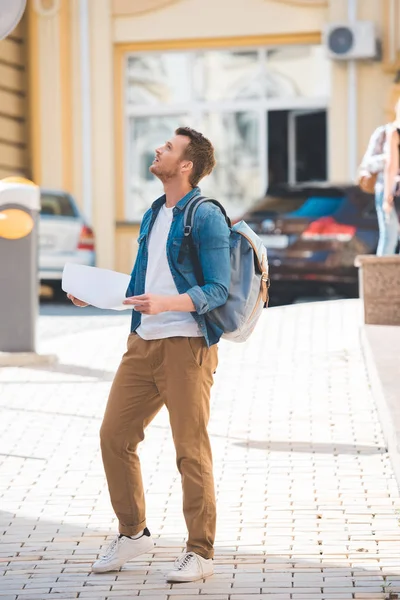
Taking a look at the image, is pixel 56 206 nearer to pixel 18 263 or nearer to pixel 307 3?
pixel 307 3

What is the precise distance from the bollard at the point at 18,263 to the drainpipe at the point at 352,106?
1216cm

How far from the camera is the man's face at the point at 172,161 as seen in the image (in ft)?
16.9

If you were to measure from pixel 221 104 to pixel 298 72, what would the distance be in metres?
1.51

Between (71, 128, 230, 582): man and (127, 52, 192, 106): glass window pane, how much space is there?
19.4 m


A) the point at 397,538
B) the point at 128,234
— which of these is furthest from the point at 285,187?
the point at 397,538

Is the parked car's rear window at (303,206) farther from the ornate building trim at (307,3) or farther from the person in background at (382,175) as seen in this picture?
the ornate building trim at (307,3)

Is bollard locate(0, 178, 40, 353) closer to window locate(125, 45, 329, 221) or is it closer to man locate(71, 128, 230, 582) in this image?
man locate(71, 128, 230, 582)

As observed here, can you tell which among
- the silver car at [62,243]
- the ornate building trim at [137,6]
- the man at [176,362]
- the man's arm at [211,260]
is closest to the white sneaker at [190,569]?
the man at [176,362]

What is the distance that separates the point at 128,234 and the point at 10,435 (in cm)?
1574

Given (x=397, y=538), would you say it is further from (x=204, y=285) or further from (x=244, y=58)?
(x=244, y=58)

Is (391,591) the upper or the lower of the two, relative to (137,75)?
lower

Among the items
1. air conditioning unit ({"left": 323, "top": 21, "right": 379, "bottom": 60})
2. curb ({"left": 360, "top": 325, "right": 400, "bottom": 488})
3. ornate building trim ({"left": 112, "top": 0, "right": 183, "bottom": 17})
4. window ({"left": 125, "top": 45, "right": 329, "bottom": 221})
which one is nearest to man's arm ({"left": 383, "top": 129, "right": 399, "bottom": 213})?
curb ({"left": 360, "top": 325, "right": 400, "bottom": 488})

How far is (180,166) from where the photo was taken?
5152 mm

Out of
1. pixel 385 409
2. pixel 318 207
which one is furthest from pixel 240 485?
pixel 318 207
